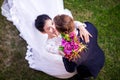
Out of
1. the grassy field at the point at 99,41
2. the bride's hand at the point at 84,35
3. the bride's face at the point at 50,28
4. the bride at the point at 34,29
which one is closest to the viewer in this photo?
the bride's hand at the point at 84,35

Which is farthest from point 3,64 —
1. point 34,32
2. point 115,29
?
point 115,29

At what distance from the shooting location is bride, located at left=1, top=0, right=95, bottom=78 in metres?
3.72

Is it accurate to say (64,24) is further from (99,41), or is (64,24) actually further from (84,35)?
(99,41)

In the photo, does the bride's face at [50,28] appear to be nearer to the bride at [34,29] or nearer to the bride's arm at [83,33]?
the bride's arm at [83,33]

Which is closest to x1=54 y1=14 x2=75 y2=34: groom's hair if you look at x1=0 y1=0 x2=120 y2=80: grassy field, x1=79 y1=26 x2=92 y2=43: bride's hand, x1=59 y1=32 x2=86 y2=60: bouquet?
x1=59 y1=32 x2=86 y2=60: bouquet

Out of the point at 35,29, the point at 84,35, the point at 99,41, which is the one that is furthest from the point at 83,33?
the point at 99,41

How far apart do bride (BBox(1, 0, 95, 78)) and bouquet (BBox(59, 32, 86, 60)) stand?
25.4 inches

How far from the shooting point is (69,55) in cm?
302

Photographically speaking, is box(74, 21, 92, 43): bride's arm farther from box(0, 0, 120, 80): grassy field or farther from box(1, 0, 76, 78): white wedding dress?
box(0, 0, 120, 80): grassy field

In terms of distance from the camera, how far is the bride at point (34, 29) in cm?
372

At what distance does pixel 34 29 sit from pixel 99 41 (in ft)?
3.20

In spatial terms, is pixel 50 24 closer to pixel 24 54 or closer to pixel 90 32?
pixel 90 32

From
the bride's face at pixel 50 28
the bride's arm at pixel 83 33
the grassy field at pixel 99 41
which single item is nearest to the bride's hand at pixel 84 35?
the bride's arm at pixel 83 33

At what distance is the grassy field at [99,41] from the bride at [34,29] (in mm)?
142
